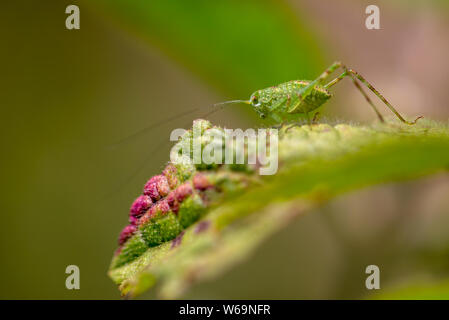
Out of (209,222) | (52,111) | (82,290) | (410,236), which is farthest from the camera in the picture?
(52,111)

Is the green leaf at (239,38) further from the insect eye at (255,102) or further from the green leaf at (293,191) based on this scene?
the green leaf at (293,191)

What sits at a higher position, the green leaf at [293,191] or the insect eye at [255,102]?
the insect eye at [255,102]

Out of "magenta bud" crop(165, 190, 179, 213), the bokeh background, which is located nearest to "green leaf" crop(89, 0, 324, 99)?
the bokeh background

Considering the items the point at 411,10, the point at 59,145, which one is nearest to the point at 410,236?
the point at 411,10

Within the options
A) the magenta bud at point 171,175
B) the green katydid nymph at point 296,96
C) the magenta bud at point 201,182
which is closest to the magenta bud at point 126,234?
the magenta bud at point 171,175

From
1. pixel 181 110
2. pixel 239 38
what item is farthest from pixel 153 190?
pixel 181 110

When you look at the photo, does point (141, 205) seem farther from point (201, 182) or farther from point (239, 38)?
point (239, 38)

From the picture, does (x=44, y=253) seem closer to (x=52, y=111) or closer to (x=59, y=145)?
(x=59, y=145)
